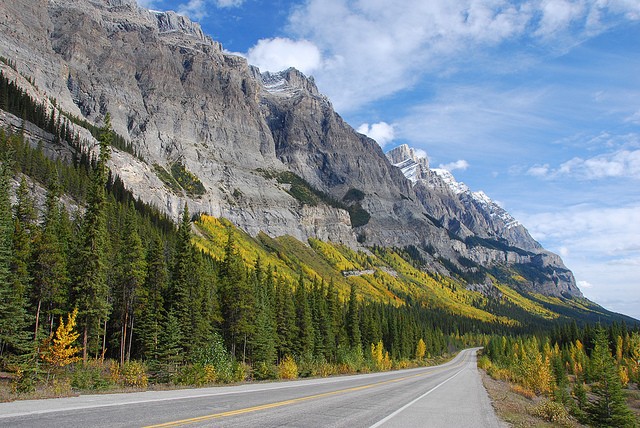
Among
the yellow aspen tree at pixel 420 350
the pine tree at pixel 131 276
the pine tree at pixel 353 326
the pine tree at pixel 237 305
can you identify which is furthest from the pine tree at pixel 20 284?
the yellow aspen tree at pixel 420 350

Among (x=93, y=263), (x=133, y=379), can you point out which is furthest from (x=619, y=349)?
(x=93, y=263)

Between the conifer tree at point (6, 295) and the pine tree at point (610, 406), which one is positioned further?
the conifer tree at point (6, 295)

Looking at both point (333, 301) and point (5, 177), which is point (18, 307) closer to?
point (5, 177)

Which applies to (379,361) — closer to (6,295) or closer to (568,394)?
(568,394)

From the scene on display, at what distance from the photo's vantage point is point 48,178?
286 feet

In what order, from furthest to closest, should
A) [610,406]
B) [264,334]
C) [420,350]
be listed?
[420,350] → [264,334] → [610,406]

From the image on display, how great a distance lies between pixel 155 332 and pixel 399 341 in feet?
221

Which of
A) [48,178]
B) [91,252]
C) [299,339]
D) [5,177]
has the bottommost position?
[299,339]

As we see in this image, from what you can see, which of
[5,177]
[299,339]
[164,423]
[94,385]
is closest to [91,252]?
[94,385]

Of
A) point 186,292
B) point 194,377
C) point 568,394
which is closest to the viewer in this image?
point 194,377

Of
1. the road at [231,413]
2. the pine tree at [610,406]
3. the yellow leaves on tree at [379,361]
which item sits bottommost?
the yellow leaves on tree at [379,361]

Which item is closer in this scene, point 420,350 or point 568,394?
point 568,394

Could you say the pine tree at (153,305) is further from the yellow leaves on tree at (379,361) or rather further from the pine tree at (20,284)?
the yellow leaves on tree at (379,361)

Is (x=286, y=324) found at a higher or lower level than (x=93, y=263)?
lower
